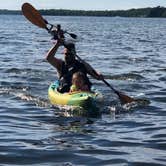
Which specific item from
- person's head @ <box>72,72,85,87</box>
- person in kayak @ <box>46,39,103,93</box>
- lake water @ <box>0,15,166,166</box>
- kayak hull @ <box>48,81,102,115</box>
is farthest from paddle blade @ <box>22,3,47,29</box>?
kayak hull @ <box>48,81,102,115</box>

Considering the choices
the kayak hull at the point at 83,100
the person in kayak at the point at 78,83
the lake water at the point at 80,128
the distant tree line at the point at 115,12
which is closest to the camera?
the lake water at the point at 80,128

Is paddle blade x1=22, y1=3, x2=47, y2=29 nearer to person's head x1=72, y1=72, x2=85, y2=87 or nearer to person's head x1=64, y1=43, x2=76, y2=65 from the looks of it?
person's head x1=64, y1=43, x2=76, y2=65

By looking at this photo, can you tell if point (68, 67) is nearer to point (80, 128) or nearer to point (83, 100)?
point (83, 100)

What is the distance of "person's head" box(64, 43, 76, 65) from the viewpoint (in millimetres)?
12434

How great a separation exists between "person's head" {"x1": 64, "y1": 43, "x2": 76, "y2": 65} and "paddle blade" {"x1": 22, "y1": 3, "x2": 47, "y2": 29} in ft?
5.90

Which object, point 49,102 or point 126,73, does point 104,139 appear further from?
point 126,73

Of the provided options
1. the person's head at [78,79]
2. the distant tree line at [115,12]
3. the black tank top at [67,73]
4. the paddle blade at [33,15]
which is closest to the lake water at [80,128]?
the black tank top at [67,73]

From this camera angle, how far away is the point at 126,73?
18.6 metres

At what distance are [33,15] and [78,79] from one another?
9.73ft

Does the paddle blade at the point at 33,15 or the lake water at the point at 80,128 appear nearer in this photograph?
the lake water at the point at 80,128

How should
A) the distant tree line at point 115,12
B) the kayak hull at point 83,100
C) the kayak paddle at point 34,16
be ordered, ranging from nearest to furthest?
the kayak hull at point 83,100 → the kayak paddle at point 34,16 → the distant tree line at point 115,12

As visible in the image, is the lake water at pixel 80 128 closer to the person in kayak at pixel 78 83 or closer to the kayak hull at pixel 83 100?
the kayak hull at pixel 83 100

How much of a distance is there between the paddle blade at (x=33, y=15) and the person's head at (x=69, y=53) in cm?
180

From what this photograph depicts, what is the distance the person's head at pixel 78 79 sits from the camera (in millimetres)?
12141
